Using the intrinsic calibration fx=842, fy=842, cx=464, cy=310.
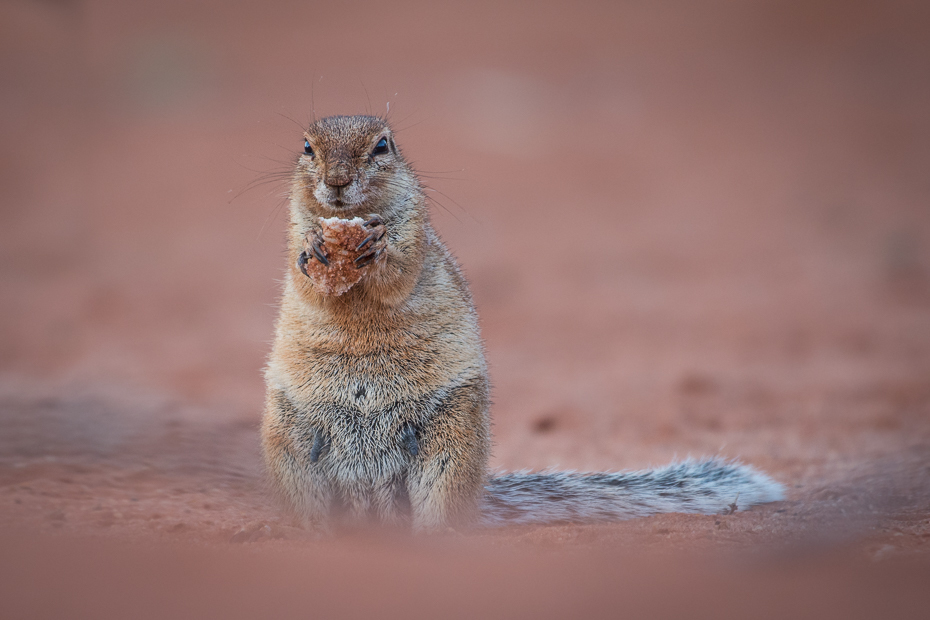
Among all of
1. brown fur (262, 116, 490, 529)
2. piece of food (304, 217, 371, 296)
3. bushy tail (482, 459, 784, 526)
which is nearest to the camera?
piece of food (304, 217, 371, 296)

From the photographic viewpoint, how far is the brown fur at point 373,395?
192 inches

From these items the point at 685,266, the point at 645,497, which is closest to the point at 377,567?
the point at 645,497

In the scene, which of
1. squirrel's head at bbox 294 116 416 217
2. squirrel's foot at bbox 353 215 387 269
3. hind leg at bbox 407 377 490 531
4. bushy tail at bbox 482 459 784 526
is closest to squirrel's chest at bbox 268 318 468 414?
hind leg at bbox 407 377 490 531

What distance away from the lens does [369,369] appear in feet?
16.3

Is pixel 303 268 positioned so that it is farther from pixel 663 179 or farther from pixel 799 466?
pixel 663 179

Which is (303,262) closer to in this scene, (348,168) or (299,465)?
(348,168)

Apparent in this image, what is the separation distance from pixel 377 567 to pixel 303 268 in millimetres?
1942

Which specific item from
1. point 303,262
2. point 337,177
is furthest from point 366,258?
point 337,177

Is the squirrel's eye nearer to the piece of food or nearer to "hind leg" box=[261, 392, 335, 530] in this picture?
the piece of food

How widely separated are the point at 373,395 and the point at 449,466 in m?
0.61

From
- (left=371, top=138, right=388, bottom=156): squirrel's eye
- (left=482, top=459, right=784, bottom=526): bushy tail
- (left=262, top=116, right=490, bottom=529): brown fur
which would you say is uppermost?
(left=371, top=138, right=388, bottom=156): squirrel's eye

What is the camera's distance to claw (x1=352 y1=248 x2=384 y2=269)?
188 inches

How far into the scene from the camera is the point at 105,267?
14.1 metres

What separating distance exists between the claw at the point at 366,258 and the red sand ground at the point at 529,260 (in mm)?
1269
